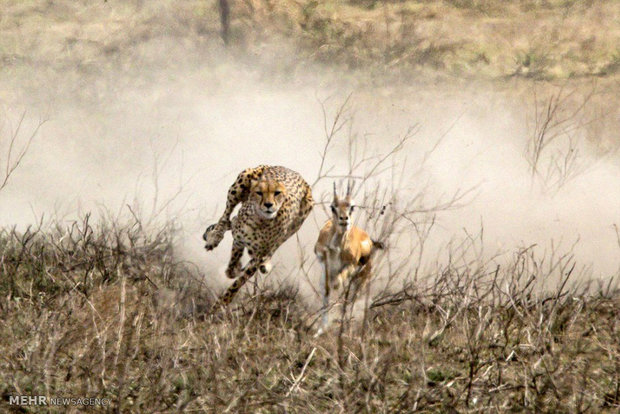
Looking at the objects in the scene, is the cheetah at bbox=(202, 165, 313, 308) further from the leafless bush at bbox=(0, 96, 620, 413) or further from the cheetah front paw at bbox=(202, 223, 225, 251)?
the leafless bush at bbox=(0, 96, 620, 413)

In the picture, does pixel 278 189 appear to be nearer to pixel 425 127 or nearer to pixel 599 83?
pixel 425 127

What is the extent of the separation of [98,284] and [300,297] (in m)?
1.46

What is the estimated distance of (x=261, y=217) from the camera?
7.50 m

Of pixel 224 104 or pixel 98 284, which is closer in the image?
pixel 98 284

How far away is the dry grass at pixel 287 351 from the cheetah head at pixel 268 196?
1.83 feet

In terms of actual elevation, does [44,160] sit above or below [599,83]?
below

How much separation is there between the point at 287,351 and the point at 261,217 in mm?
1882

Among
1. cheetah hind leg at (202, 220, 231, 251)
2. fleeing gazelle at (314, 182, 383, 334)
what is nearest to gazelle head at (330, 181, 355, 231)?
fleeing gazelle at (314, 182, 383, 334)

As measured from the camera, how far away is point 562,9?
2419 cm

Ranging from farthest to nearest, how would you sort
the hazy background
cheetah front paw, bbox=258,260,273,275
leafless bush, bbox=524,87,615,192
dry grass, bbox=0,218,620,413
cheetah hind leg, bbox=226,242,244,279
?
leafless bush, bbox=524,87,615,192
the hazy background
cheetah hind leg, bbox=226,242,244,279
cheetah front paw, bbox=258,260,273,275
dry grass, bbox=0,218,620,413

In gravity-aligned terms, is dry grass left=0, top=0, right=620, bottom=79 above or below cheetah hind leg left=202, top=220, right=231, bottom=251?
above

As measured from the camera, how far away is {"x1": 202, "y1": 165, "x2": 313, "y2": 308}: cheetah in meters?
7.36

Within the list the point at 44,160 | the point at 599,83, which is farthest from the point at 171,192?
the point at 599,83

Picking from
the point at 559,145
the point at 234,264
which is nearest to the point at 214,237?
the point at 234,264
